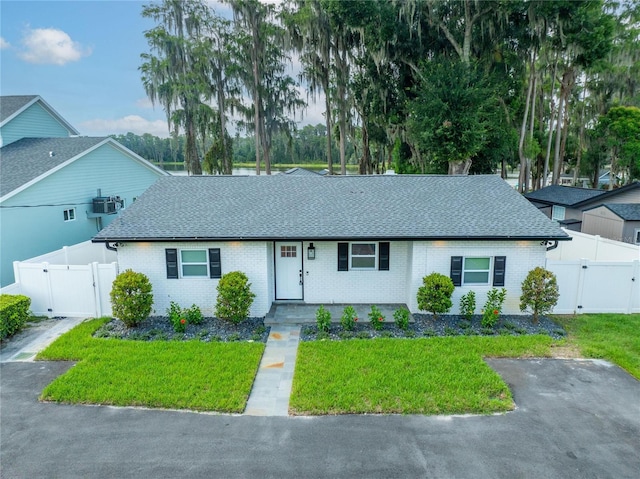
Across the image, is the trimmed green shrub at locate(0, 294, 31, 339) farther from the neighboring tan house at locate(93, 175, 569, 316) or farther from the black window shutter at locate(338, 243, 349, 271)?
the black window shutter at locate(338, 243, 349, 271)

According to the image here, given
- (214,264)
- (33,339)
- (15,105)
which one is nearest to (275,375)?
(214,264)

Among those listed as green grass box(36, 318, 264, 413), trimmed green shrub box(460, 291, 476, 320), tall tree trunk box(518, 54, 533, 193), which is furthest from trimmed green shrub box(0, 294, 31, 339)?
tall tree trunk box(518, 54, 533, 193)

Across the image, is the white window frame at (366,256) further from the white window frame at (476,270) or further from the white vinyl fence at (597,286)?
the white vinyl fence at (597,286)

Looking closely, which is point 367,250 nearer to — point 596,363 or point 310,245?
point 310,245

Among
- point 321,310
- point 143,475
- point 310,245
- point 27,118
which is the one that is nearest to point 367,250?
point 310,245

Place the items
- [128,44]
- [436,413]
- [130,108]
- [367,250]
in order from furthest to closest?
1. [130,108]
2. [128,44]
3. [367,250]
4. [436,413]
